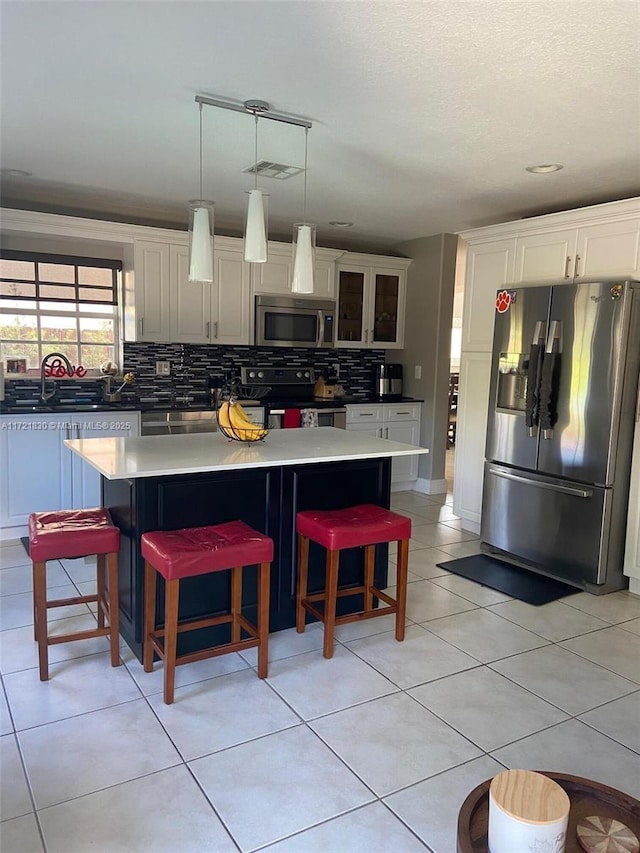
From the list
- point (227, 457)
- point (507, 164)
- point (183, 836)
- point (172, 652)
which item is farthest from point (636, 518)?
point (183, 836)

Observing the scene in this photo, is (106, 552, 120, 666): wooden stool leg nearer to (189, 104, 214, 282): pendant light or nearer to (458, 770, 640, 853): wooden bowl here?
(189, 104, 214, 282): pendant light

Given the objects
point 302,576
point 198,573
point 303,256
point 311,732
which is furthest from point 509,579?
point 303,256

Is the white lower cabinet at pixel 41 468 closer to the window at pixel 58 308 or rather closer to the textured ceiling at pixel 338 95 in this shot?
the window at pixel 58 308

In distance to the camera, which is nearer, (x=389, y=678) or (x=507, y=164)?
(x=389, y=678)

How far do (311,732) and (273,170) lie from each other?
3.00m

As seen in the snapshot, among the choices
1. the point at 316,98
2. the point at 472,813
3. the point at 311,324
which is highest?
the point at 316,98

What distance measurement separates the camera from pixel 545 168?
11.6 ft

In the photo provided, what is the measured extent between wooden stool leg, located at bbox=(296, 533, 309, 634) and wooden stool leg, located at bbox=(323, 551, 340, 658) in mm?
209

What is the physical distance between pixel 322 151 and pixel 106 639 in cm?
269

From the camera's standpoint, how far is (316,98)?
2.61 m

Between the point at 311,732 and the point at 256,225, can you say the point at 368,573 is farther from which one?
the point at 256,225

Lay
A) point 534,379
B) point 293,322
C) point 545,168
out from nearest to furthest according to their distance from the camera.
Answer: point 545,168, point 534,379, point 293,322

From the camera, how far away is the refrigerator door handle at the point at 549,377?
369 centimetres

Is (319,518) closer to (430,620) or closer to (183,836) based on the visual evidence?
(430,620)
